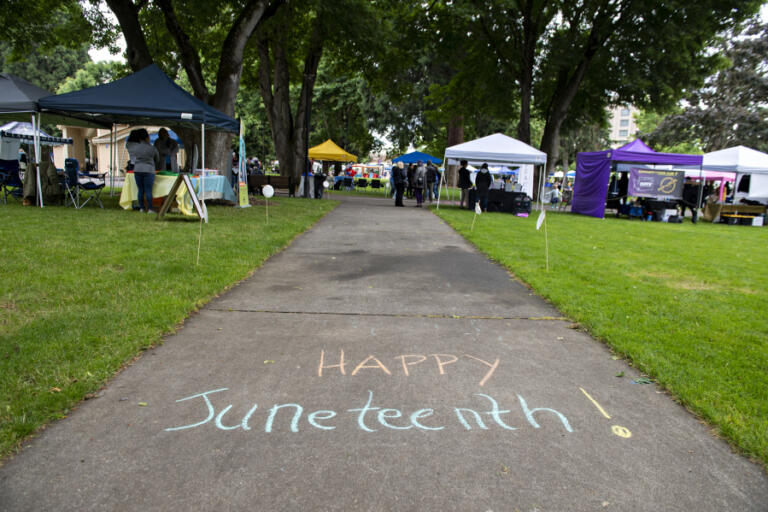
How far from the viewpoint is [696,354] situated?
13.9ft

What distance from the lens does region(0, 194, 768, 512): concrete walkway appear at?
230cm

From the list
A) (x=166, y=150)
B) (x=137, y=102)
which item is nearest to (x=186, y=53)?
(x=166, y=150)

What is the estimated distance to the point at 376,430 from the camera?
287 centimetres

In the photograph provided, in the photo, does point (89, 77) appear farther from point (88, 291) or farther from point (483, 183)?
point (88, 291)

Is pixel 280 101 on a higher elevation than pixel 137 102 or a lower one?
higher

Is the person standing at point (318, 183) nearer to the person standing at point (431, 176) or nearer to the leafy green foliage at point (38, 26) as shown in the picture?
the person standing at point (431, 176)

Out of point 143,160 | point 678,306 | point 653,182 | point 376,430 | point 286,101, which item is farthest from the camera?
point 286,101

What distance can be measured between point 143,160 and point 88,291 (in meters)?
7.29

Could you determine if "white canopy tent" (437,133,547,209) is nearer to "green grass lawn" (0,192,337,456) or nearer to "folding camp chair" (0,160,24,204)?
"green grass lawn" (0,192,337,456)

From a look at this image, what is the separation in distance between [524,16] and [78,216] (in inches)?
790

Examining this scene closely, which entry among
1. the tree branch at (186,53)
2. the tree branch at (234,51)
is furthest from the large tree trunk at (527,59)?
the tree branch at (186,53)

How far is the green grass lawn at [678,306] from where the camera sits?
3.45 meters

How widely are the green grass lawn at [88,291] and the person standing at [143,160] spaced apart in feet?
5.46

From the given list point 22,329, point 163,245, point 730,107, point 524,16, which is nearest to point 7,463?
point 22,329
